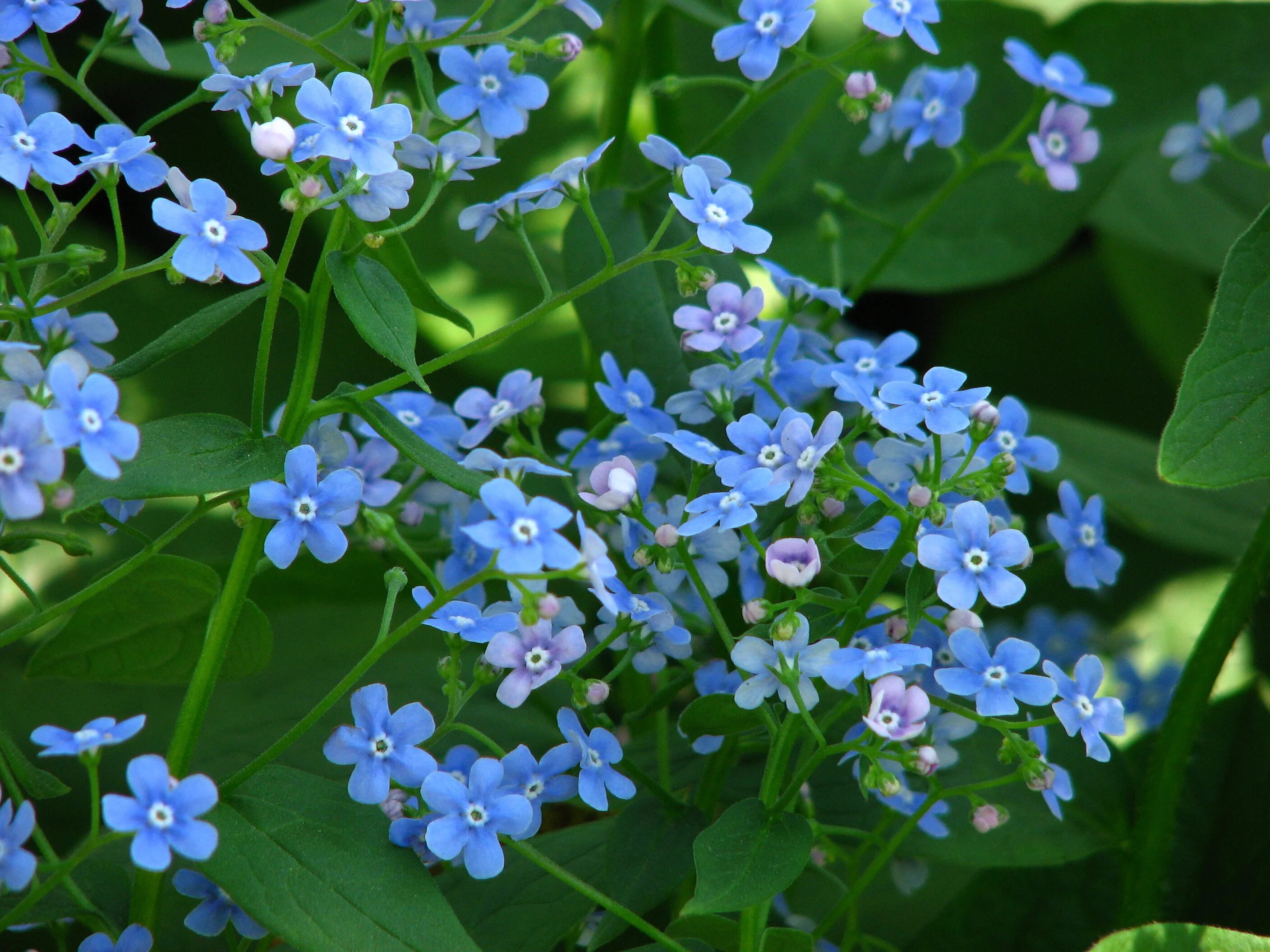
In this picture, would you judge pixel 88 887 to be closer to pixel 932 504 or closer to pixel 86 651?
pixel 86 651

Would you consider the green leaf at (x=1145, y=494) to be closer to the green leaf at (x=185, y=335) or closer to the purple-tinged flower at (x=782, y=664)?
the purple-tinged flower at (x=782, y=664)

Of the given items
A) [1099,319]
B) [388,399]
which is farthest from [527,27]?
[1099,319]

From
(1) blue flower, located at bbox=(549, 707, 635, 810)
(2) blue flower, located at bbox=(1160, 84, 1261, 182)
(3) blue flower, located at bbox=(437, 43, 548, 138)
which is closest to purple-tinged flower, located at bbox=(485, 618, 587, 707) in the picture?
(1) blue flower, located at bbox=(549, 707, 635, 810)

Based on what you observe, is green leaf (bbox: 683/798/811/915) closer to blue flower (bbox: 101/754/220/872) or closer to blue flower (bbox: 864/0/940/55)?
blue flower (bbox: 101/754/220/872)

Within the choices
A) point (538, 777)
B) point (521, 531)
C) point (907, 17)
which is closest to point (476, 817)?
point (538, 777)

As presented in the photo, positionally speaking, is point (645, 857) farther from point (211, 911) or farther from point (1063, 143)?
point (1063, 143)

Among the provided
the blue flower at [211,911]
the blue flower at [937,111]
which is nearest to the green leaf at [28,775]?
the blue flower at [211,911]

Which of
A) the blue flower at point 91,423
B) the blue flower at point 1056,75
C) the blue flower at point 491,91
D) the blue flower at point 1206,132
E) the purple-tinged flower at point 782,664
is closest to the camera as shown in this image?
the blue flower at point 91,423
